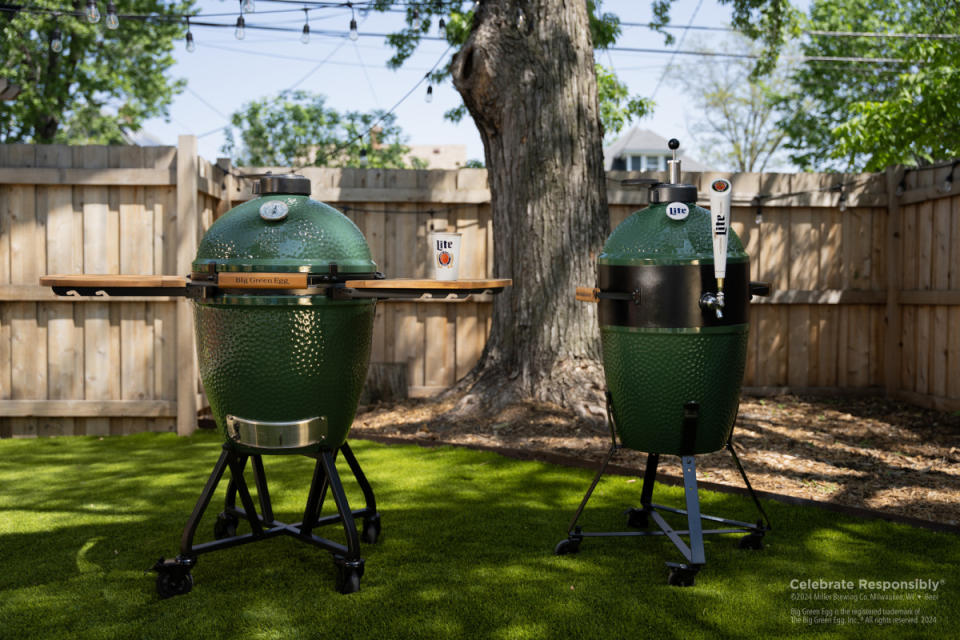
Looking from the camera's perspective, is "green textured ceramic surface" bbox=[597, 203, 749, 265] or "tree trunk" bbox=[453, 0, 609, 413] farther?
"tree trunk" bbox=[453, 0, 609, 413]

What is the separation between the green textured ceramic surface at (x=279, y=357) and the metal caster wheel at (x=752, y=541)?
1.56m

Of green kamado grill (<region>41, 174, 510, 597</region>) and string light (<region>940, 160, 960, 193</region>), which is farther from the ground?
string light (<region>940, 160, 960, 193</region>)

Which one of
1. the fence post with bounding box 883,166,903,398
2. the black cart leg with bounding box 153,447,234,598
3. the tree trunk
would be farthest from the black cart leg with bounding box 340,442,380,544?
the fence post with bounding box 883,166,903,398

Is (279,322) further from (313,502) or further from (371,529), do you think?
(371,529)

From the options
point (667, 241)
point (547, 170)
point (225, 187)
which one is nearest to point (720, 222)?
point (667, 241)

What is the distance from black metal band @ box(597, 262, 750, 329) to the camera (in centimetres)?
266

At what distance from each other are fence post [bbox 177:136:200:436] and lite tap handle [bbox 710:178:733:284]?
360 centimetres

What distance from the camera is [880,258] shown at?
6418 mm

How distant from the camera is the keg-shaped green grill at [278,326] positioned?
250 cm

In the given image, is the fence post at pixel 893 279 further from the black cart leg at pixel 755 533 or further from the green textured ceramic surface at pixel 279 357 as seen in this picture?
the green textured ceramic surface at pixel 279 357

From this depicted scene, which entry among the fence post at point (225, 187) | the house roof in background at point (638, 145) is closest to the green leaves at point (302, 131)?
the house roof in background at point (638, 145)

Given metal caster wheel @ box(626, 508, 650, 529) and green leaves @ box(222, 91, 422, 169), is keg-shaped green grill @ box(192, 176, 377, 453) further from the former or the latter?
green leaves @ box(222, 91, 422, 169)

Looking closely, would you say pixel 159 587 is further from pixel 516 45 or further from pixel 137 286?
pixel 516 45

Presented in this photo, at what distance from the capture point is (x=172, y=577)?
2.49 m
